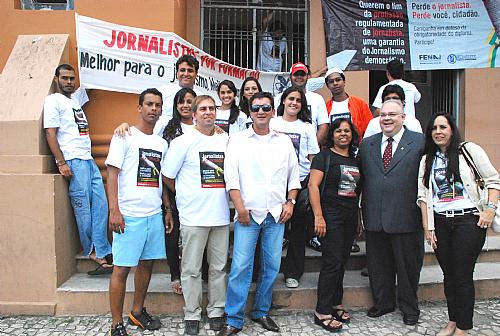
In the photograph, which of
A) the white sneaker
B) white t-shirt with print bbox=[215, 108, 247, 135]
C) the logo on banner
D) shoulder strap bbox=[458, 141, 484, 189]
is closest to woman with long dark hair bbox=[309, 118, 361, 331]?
the white sneaker

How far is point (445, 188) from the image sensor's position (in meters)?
3.39

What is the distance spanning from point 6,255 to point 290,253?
2.74 metres

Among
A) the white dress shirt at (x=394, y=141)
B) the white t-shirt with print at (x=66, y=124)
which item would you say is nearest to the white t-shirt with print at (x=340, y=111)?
the white dress shirt at (x=394, y=141)

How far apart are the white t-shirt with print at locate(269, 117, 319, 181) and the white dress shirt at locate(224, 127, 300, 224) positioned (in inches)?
22.3

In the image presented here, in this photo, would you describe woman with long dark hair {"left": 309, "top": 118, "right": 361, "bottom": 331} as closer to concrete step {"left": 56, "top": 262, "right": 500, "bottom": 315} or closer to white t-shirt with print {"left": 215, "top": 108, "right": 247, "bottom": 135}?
concrete step {"left": 56, "top": 262, "right": 500, "bottom": 315}

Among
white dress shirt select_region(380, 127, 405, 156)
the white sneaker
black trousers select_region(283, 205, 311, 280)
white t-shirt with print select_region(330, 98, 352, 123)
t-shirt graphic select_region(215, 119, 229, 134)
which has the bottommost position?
the white sneaker

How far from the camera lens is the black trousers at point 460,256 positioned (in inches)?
130

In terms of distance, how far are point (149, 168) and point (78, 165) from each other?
4.14 ft

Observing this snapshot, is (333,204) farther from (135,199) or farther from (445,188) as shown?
(135,199)

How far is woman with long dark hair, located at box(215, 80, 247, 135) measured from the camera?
417 centimetres

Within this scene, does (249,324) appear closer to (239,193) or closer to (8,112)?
(239,193)

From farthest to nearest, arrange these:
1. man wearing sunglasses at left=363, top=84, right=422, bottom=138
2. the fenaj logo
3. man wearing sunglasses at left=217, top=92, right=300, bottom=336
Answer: the fenaj logo < man wearing sunglasses at left=363, top=84, right=422, bottom=138 < man wearing sunglasses at left=217, top=92, right=300, bottom=336

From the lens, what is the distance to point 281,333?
359cm

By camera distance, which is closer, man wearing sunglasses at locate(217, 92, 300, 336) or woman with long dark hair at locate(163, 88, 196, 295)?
man wearing sunglasses at locate(217, 92, 300, 336)
